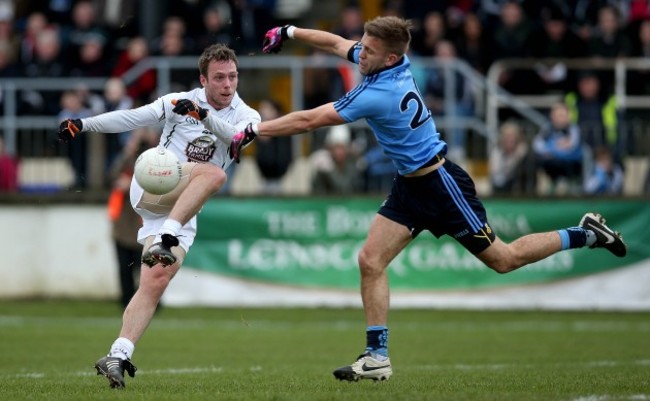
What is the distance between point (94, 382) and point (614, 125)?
38.6ft

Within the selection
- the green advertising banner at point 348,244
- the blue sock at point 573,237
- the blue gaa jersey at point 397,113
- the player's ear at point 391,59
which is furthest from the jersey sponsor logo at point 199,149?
the green advertising banner at point 348,244

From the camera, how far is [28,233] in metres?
21.5

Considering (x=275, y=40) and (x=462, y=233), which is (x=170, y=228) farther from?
(x=462, y=233)

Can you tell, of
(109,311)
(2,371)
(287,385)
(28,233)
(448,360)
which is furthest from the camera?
(28,233)

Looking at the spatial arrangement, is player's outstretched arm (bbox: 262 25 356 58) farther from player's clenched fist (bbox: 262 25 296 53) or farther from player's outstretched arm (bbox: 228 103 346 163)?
player's outstretched arm (bbox: 228 103 346 163)

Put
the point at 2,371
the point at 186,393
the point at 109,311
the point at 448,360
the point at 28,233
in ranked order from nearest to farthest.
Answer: the point at 186,393 < the point at 2,371 < the point at 448,360 < the point at 109,311 < the point at 28,233

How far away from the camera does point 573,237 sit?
11.0 m

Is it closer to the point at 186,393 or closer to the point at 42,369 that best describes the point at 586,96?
the point at 42,369

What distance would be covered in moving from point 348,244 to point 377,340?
1013 cm

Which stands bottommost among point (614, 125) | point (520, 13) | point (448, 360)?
point (448, 360)

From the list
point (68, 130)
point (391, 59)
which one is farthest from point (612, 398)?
point (68, 130)

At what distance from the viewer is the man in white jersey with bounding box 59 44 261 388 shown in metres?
10.1

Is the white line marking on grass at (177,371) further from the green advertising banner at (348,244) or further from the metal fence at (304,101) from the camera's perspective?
the metal fence at (304,101)

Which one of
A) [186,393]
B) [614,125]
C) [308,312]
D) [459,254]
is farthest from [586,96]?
[186,393]
